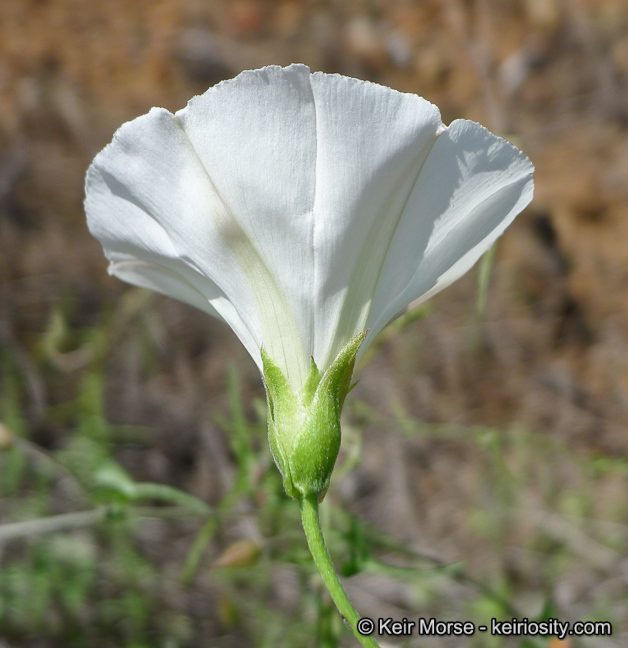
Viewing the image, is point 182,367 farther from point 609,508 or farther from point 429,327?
point 609,508

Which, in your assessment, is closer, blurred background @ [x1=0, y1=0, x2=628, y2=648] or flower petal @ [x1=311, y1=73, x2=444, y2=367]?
flower petal @ [x1=311, y1=73, x2=444, y2=367]

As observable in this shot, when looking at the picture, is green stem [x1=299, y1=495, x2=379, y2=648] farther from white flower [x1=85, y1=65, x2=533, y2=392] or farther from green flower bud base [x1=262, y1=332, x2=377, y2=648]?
white flower [x1=85, y1=65, x2=533, y2=392]

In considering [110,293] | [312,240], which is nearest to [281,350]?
[312,240]

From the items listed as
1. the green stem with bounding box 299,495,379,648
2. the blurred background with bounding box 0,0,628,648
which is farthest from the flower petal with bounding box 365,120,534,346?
the blurred background with bounding box 0,0,628,648

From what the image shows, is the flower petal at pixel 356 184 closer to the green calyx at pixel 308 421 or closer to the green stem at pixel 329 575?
the green calyx at pixel 308 421

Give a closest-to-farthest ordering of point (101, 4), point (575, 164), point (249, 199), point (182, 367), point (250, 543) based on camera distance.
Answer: point (249, 199)
point (250, 543)
point (182, 367)
point (575, 164)
point (101, 4)

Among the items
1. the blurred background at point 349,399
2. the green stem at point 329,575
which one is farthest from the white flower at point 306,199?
the blurred background at point 349,399
